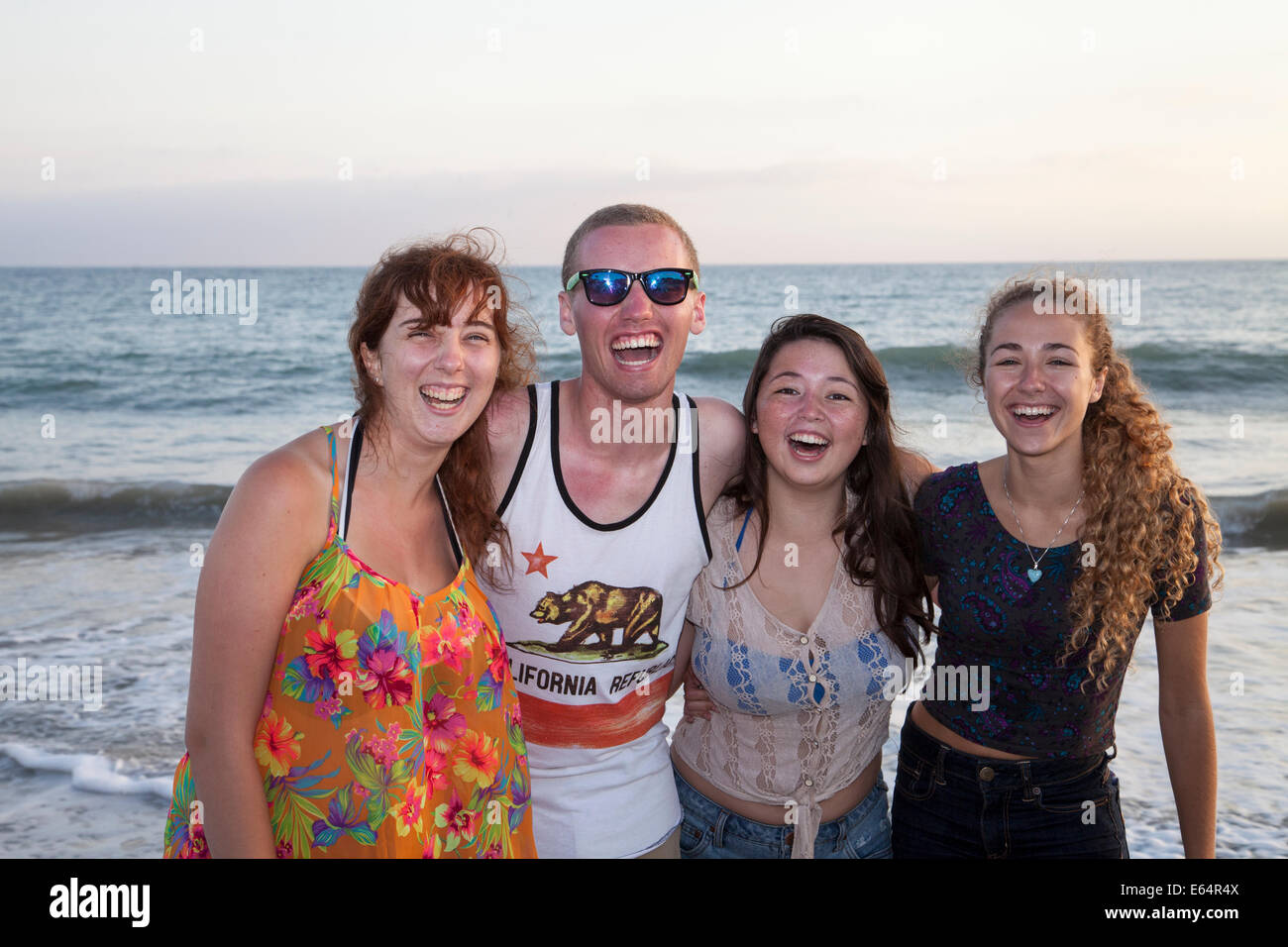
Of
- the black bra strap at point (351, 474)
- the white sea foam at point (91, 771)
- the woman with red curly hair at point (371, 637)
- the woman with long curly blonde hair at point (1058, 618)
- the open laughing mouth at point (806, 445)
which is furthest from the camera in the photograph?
the white sea foam at point (91, 771)

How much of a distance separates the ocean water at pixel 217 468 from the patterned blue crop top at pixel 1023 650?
2.54 feet

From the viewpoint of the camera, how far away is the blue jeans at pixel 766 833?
3670 millimetres

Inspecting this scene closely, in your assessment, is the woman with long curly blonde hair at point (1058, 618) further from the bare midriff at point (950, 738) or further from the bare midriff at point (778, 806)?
the bare midriff at point (778, 806)

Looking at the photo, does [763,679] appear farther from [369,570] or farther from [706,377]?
[706,377]

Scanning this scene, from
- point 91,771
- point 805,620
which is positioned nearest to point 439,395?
point 805,620

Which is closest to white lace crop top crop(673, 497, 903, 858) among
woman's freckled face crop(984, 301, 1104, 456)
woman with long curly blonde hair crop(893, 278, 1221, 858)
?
woman with long curly blonde hair crop(893, 278, 1221, 858)

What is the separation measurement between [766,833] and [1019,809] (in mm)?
932

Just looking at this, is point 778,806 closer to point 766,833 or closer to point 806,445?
point 766,833

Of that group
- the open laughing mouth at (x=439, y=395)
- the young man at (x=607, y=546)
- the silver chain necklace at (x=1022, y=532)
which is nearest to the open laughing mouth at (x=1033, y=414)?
A: the silver chain necklace at (x=1022, y=532)

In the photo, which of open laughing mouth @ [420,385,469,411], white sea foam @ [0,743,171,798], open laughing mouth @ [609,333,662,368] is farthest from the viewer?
white sea foam @ [0,743,171,798]

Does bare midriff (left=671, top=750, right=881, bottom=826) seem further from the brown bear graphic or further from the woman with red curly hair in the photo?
the woman with red curly hair

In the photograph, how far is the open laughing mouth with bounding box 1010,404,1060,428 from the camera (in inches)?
140

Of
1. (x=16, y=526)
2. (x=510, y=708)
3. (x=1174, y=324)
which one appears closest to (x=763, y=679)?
(x=510, y=708)

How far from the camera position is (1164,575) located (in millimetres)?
3412
